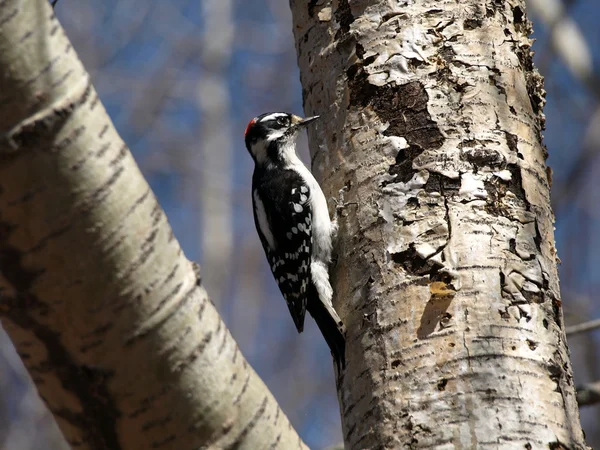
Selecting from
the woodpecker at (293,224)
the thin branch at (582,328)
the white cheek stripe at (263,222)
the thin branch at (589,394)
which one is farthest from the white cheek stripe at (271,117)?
the thin branch at (589,394)

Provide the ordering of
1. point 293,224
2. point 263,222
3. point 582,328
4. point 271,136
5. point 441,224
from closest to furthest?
point 441,224
point 582,328
point 293,224
point 263,222
point 271,136

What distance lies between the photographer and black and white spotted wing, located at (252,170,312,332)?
3.83 metres

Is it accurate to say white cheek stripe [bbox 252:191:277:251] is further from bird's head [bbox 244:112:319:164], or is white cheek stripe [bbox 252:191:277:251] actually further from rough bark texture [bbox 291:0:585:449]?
rough bark texture [bbox 291:0:585:449]

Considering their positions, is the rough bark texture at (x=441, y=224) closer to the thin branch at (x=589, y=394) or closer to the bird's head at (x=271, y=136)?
the thin branch at (x=589, y=394)

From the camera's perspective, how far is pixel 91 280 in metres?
1.29

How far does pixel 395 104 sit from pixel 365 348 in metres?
0.95

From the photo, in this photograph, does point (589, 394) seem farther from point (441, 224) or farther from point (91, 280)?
point (91, 280)

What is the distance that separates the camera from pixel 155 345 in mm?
1348

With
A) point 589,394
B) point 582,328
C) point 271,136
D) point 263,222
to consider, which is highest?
point 271,136

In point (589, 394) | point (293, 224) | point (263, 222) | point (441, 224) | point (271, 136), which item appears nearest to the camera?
point (441, 224)

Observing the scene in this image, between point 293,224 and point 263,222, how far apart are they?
298mm

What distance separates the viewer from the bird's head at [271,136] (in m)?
4.80

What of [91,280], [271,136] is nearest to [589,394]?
[91,280]

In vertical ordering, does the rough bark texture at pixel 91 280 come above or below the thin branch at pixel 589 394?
below
